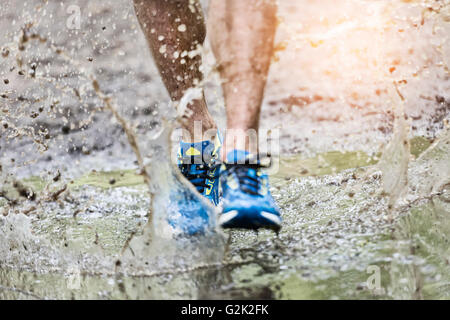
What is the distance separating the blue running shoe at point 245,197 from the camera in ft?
3.49

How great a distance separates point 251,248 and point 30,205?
0.99 metres

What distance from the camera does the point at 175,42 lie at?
1565mm

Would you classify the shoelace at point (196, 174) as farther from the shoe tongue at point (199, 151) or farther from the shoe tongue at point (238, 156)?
the shoe tongue at point (238, 156)

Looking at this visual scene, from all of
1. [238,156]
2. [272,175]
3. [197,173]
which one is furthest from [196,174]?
[272,175]

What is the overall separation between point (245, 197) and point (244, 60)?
31cm

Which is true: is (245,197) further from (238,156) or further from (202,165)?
(202,165)

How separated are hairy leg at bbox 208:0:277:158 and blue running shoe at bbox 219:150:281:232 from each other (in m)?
0.04

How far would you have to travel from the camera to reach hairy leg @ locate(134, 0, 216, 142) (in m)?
1.55

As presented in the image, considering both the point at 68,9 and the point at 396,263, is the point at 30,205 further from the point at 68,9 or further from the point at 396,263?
the point at 68,9

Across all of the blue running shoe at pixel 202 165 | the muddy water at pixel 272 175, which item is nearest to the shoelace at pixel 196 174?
the blue running shoe at pixel 202 165

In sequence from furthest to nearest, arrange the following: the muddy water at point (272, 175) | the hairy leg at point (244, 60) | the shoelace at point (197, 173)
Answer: the shoelace at point (197, 173), the hairy leg at point (244, 60), the muddy water at point (272, 175)

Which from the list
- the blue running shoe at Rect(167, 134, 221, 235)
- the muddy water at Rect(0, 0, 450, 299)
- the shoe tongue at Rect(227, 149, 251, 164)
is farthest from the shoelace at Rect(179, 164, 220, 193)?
the shoe tongue at Rect(227, 149, 251, 164)

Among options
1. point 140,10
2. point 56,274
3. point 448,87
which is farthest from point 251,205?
point 448,87


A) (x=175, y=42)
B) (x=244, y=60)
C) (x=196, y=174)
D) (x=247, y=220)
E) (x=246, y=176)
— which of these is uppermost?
(x=175, y=42)
